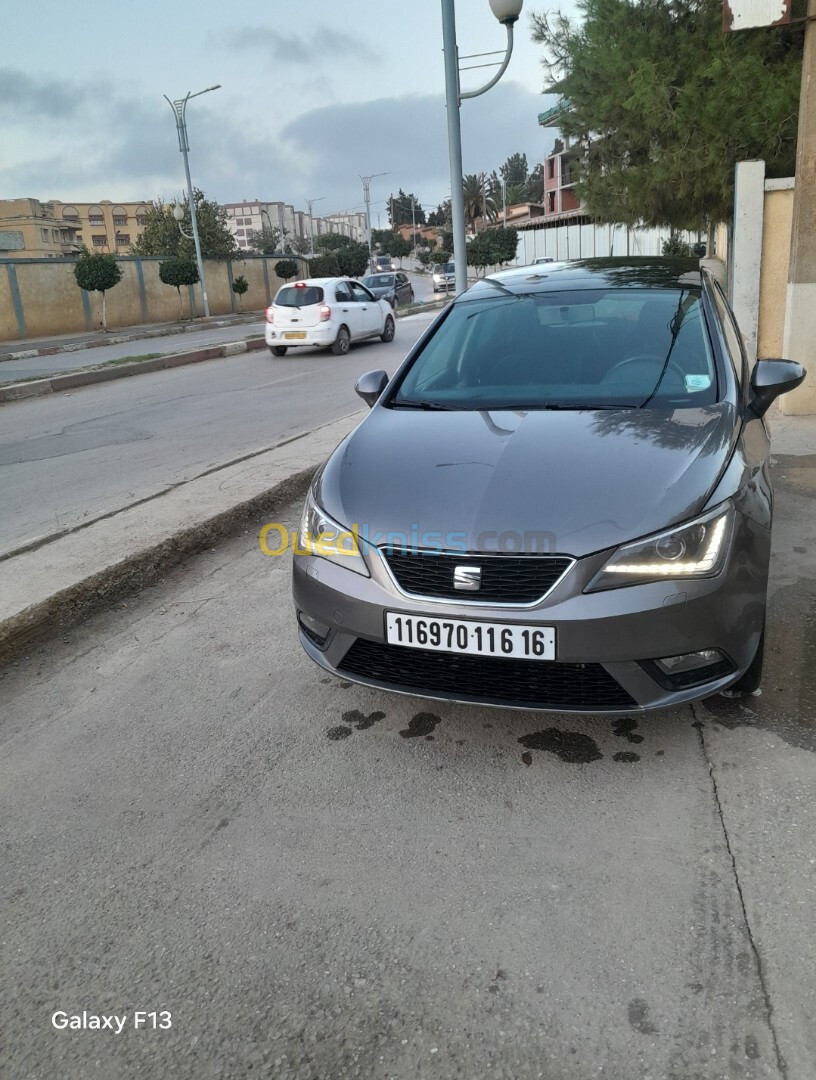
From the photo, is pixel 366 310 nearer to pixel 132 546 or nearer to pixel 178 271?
pixel 132 546

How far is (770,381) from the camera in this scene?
11.7 feet

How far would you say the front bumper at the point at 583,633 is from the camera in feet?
8.34

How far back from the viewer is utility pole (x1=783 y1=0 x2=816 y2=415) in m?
7.34

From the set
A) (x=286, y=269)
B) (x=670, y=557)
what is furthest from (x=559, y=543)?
(x=286, y=269)

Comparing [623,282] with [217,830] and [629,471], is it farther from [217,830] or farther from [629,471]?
[217,830]

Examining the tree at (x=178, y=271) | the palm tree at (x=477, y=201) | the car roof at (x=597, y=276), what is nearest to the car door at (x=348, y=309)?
the car roof at (x=597, y=276)

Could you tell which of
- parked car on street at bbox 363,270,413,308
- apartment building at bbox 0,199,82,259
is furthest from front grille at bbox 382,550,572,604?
apartment building at bbox 0,199,82,259

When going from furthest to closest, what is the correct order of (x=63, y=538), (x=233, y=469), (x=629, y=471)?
1. (x=233, y=469)
2. (x=63, y=538)
3. (x=629, y=471)

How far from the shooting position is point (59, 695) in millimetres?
3602

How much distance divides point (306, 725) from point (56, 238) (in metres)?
83.0

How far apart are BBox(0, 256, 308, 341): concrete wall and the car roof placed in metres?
28.8

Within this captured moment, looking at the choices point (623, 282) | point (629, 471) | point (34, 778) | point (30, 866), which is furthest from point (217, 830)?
point (623, 282)

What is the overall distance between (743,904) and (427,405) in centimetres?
230

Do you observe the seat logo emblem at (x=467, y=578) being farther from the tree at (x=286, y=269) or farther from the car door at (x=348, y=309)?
the tree at (x=286, y=269)
